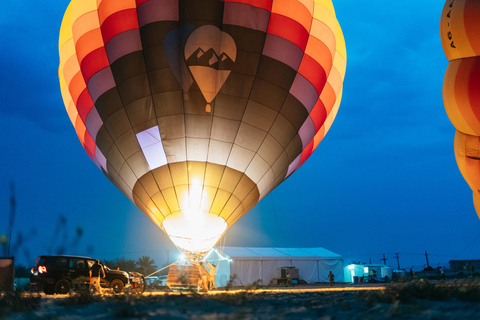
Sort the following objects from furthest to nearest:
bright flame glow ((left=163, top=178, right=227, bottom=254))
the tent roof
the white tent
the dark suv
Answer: the tent roof
the white tent
the dark suv
bright flame glow ((left=163, top=178, right=227, bottom=254))

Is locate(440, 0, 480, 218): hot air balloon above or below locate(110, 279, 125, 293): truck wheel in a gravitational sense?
above

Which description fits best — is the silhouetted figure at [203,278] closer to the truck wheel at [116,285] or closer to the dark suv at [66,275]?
the dark suv at [66,275]

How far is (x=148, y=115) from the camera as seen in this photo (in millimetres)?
11680

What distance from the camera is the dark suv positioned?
12.7 meters

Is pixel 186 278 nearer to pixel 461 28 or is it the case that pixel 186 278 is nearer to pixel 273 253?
pixel 461 28

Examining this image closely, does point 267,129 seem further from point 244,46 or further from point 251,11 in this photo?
point 251,11

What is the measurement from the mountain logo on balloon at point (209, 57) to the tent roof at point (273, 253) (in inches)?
656

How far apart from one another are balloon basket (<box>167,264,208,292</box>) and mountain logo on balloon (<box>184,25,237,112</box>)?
4.11 m

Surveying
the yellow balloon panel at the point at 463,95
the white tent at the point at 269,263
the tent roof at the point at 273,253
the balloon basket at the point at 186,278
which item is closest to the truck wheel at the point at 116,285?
the balloon basket at the point at 186,278

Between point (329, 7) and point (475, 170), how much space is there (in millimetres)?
7014

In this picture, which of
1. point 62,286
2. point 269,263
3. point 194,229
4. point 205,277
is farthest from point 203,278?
point 269,263

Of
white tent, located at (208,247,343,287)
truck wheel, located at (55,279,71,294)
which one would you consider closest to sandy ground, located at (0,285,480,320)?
truck wheel, located at (55,279,71,294)

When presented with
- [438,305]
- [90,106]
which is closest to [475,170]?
[438,305]

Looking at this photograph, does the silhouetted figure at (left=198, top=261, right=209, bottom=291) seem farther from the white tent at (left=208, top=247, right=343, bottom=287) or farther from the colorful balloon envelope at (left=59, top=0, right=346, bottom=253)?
the white tent at (left=208, top=247, right=343, bottom=287)
